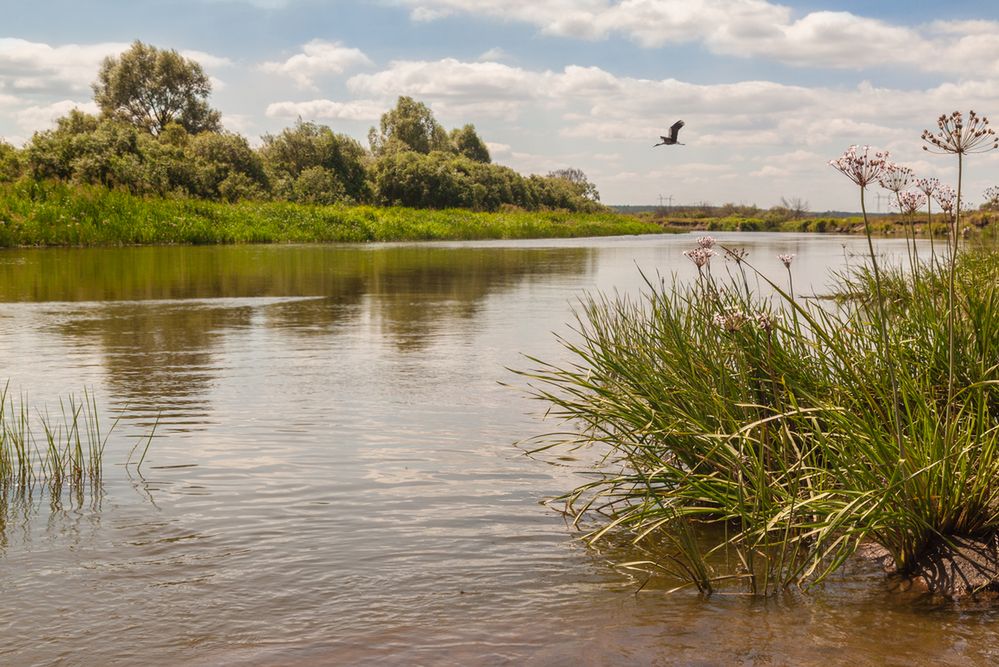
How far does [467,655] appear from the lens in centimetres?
399

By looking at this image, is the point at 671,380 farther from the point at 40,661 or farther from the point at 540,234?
the point at 540,234

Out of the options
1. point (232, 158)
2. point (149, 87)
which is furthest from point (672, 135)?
point (149, 87)

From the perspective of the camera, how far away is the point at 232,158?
62562 millimetres

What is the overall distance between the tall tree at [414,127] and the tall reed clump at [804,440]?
10948 centimetres

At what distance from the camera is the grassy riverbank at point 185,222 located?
34969 mm

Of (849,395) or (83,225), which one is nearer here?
(849,395)

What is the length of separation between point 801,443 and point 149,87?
96767 millimetres

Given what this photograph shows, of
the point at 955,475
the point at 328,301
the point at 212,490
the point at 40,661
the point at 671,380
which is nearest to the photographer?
the point at 40,661

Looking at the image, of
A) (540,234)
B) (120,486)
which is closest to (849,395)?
(120,486)

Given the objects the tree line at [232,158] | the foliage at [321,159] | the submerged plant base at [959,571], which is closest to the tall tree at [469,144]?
the tree line at [232,158]

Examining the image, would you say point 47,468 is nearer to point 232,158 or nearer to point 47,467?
point 47,467

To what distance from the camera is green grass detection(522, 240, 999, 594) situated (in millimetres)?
4359

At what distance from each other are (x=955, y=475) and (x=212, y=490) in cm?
461

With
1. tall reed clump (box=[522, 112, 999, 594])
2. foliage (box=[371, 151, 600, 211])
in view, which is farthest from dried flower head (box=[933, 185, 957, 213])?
foliage (box=[371, 151, 600, 211])
